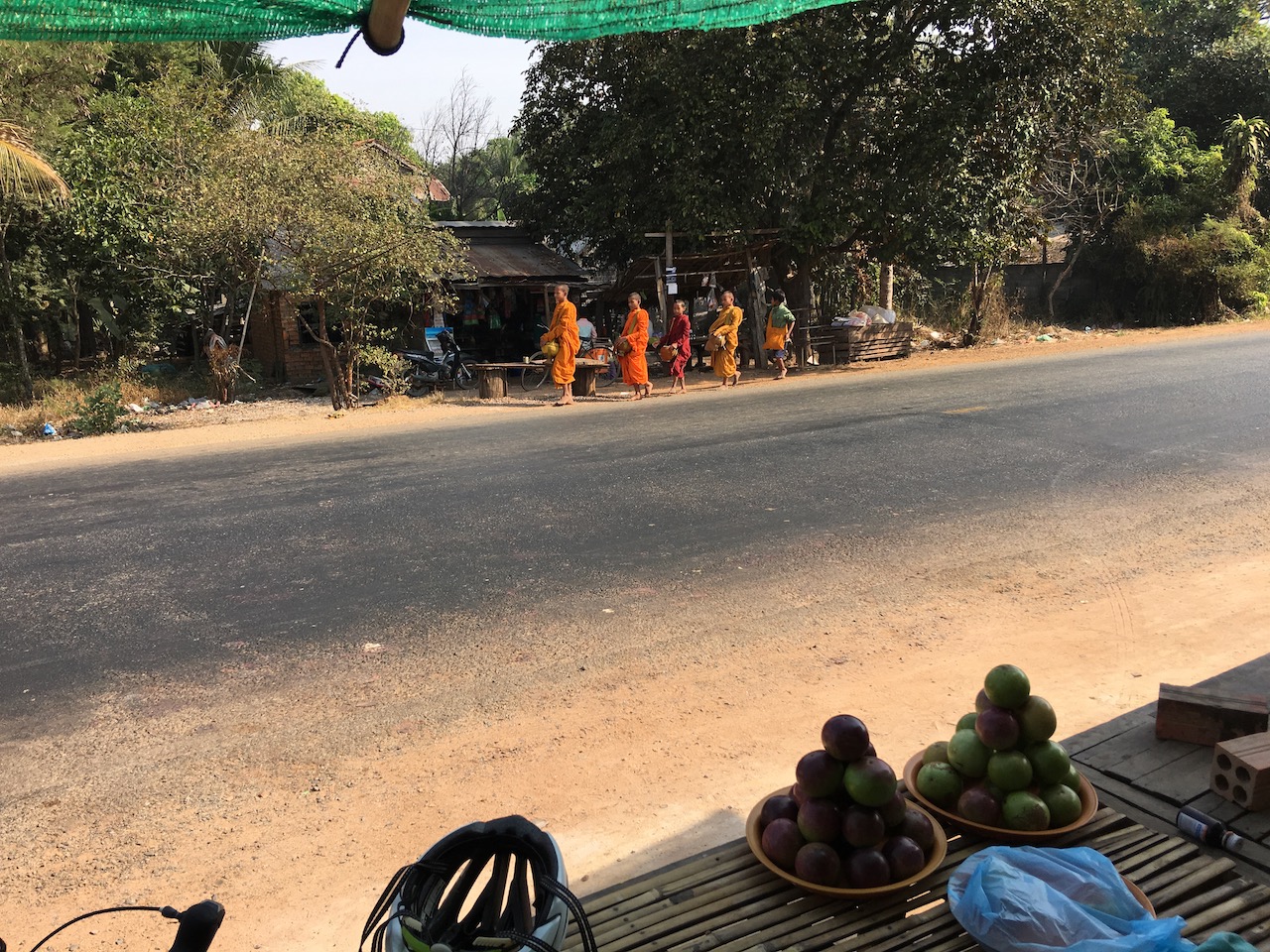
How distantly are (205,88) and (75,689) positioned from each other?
1588cm

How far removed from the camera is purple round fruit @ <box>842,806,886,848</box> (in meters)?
2.20

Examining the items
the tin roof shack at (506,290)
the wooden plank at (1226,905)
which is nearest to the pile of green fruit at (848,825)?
the wooden plank at (1226,905)

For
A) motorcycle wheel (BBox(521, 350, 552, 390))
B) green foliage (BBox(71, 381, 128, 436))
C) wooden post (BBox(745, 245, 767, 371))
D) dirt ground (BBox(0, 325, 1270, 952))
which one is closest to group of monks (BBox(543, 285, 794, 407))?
wooden post (BBox(745, 245, 767, 371))

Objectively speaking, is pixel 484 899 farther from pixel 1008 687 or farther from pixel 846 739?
pixel 1008 687

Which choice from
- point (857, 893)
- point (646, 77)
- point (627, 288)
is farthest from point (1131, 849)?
point (627, 288)

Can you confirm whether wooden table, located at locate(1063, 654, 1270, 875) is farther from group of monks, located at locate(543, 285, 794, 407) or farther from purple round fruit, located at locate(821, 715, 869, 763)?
group of monks, located at locate(543, 285, 794, 407)

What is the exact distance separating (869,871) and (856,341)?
57.9ft

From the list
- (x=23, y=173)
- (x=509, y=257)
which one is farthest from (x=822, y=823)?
(x=509, y=257)

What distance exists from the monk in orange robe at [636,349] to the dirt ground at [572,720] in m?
9.38

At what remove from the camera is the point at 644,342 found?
15273 millimetres

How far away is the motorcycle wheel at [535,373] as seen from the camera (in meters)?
17.4

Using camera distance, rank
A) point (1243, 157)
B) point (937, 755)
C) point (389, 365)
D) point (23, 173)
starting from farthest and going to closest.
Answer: point (1243, 157), point (389, 365), point (23, 173), point (937, 755)

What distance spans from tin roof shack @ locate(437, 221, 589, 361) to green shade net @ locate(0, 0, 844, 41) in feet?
56.6

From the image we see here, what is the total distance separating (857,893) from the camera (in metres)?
2.13
